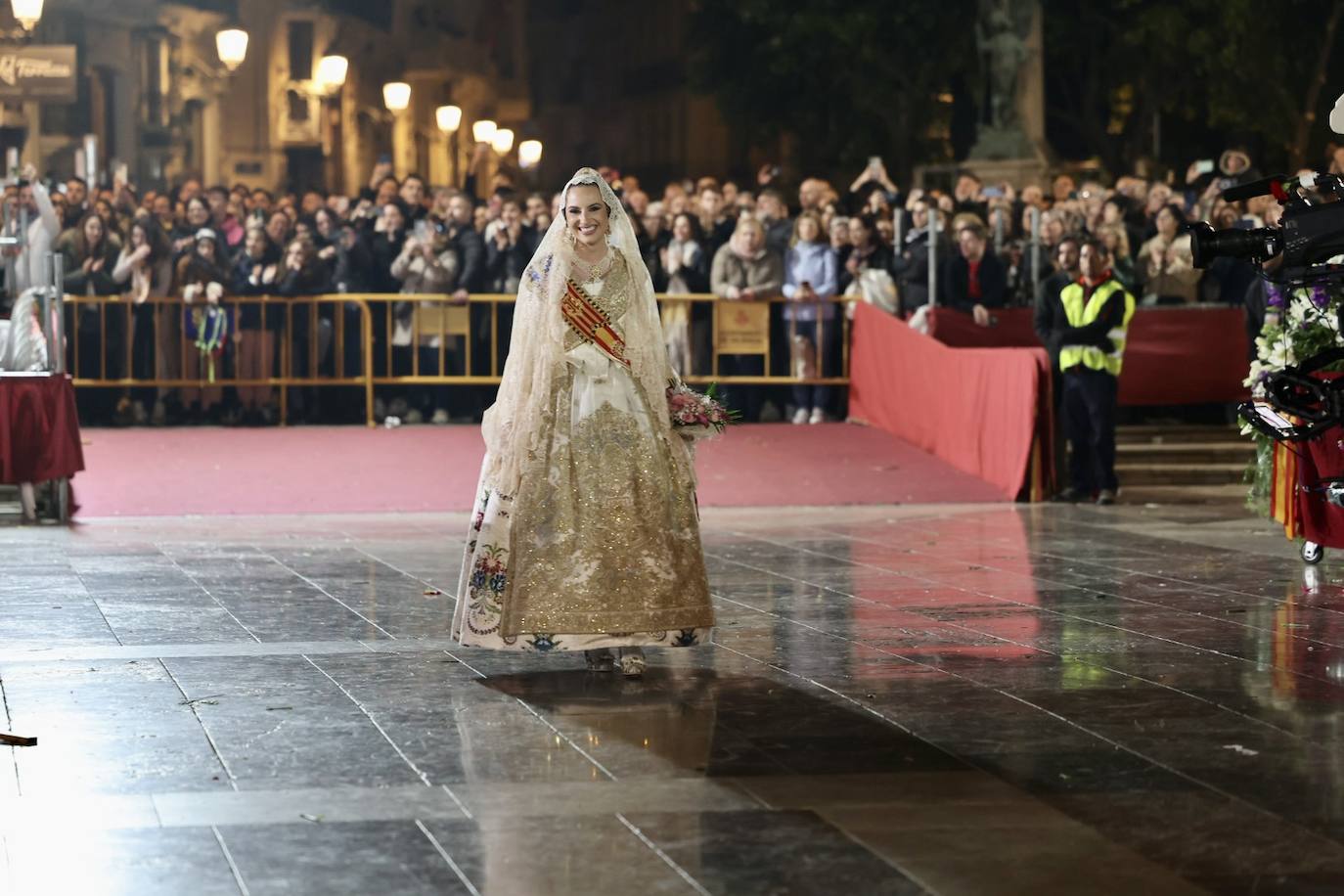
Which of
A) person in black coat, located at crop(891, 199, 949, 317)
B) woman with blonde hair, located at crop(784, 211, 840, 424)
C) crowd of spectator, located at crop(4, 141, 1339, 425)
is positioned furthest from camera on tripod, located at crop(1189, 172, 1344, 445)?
woman with blonde hair, located at crop(784, 211, 840, 424)

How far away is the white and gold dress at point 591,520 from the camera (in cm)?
878

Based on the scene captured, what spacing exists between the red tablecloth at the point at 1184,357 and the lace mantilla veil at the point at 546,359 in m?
11.1

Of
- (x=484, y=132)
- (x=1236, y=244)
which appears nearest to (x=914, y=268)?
(x=1236, y=244)

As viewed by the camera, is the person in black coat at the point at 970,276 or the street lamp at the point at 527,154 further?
the street lamp at the point at 527,154

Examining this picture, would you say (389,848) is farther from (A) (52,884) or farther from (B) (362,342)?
(B) (362,342)

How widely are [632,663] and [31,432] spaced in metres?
7.82

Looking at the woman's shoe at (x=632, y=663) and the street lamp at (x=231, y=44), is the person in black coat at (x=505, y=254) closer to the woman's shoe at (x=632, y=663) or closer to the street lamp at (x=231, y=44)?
the street lamp at (x=231, y=44)

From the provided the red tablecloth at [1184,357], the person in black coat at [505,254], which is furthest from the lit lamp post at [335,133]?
the red tablecloth at [1184,357]

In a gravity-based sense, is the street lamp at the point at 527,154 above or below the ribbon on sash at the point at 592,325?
above

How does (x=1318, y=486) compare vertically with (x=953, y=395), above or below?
below

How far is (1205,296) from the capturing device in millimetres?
20500

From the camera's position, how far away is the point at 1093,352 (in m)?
16.8

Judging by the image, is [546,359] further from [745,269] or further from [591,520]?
[745,269]

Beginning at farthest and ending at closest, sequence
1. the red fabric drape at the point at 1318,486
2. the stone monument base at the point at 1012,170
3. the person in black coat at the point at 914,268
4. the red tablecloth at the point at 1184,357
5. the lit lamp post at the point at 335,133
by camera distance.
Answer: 1. the lit lamp post at the point at 335,133
2. the stone monument base at the point at 1012,170
3. the person in black coat at the point at 914,268
4. the red tablecloth at the point at 1184,357
5. the red fabric drape at the point at 1318,486
